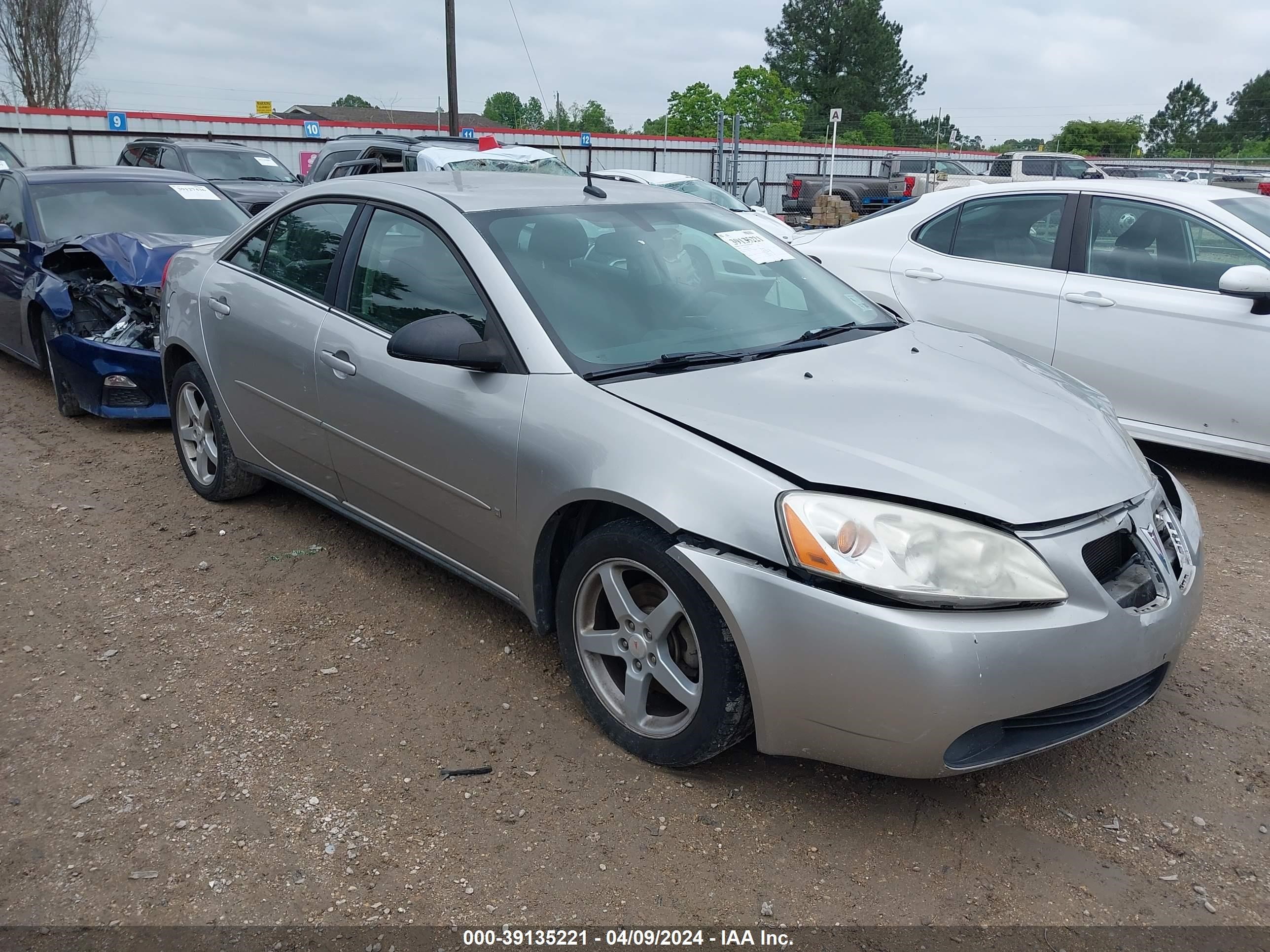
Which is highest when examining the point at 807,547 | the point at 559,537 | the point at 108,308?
the point at 807,547

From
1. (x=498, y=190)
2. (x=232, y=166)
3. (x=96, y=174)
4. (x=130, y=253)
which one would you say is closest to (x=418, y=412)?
(x=498, y=190)

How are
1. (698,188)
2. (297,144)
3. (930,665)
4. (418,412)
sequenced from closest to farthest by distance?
(930,665), (418,412), (698,188), (297,144)

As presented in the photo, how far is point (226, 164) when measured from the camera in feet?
46.9

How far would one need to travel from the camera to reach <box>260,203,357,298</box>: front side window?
3.89 m

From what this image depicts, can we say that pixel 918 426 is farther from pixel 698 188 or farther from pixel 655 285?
pixel 698 188

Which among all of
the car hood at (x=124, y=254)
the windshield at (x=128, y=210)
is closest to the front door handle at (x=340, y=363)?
the car hood at (x=124, y=254)

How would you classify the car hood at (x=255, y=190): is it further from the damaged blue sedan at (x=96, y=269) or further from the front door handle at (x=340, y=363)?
the front door handle at (x=340, y=363)

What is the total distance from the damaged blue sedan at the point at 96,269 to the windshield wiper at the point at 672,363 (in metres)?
3.64

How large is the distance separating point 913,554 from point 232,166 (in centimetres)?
1433

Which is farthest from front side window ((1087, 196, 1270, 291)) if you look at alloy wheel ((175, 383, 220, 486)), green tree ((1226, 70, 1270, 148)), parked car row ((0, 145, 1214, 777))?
green tree ((1226, 70, 1270, 148))

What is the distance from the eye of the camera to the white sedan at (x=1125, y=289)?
16.5 feet

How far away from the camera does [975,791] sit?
2758 millimetres

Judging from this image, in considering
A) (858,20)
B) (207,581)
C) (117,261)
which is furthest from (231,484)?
(858,20)

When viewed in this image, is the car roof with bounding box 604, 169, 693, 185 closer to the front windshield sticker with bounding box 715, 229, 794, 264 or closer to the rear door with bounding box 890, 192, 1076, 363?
the rear door with bounding box 890, 192, 1076, 363
